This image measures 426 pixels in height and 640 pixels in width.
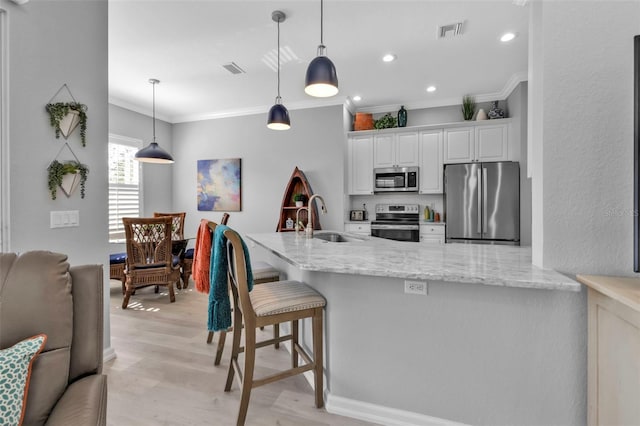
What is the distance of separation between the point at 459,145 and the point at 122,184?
5.15 m

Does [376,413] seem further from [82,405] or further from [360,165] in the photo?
[360,165]

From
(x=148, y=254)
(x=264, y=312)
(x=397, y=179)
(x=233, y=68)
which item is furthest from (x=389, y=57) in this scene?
(x=148, y=254)

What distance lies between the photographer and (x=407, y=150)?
16.0 feet

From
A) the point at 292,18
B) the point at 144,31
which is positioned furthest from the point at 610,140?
the point at 144,31

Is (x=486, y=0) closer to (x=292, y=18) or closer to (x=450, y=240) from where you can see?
(x=292, y=18)

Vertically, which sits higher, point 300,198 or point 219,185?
point 219,185

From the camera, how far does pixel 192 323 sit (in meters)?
3.09

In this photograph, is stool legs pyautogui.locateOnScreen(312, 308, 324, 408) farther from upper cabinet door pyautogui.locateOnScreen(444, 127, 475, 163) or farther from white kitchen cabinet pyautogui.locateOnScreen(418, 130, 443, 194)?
upper cabinet door pyautogui.locateOnScreen(444, 127, 475, 163)

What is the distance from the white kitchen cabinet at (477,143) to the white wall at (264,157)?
63.0 inches

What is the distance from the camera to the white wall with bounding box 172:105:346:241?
16.3 feet

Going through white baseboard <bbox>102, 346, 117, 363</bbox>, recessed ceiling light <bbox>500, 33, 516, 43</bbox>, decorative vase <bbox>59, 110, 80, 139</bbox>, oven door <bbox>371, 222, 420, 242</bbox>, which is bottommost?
white baseboard <bbox>102, 346, 117, 363</bbox>

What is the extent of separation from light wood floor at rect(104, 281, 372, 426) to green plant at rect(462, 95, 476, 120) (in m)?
4.02

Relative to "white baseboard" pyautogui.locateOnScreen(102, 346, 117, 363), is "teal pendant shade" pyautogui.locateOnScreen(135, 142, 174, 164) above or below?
above


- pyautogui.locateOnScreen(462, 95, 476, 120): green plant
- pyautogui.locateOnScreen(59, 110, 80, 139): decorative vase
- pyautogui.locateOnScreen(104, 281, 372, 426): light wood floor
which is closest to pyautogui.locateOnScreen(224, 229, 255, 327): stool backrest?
pyautogui.locateOnScreen(104, 281, 372, 426): light wood floor
